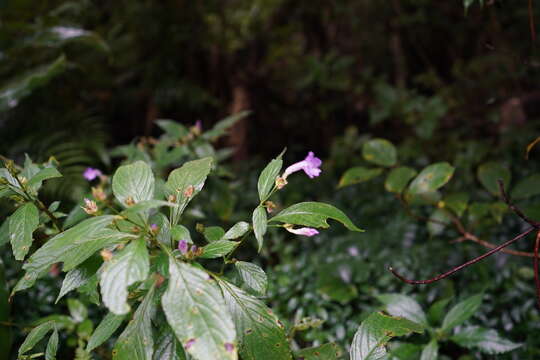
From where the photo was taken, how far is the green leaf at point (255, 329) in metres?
0.79

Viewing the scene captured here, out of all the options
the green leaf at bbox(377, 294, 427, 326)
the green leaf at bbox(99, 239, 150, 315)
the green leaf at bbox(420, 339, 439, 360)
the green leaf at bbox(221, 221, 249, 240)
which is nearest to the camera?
the green leaf at bbox(99, 239, 150, 315)

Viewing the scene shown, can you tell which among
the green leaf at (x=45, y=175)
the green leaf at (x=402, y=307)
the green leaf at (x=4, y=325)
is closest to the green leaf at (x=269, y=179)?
the green leaf at (x=45, y=175)

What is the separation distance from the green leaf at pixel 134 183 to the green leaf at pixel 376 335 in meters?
0.55

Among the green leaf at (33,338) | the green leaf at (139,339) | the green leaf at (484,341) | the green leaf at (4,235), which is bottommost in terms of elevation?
the green leaf at (484,341)

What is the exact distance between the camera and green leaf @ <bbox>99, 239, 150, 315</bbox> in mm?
629

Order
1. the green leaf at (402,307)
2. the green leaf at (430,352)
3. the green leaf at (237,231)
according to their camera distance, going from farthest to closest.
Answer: the green leaf at (402,307)
the green leaf at (430,352)
the green leaf at (237,231)

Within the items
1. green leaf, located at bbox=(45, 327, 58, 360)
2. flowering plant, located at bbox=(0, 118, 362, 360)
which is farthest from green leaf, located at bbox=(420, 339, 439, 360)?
green leaf, located at bbox=(45, 327, 58, 360)

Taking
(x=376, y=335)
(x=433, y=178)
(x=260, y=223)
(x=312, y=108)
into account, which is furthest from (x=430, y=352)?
(x=312, y=108)

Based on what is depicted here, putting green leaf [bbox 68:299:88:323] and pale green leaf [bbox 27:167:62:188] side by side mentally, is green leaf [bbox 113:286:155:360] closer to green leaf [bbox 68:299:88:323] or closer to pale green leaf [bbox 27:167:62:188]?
pale green leaf [bbox 27:167:62:188]

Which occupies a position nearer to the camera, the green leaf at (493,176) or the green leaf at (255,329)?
the green leaf at (255,329)

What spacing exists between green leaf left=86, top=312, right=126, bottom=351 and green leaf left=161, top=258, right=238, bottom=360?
0.85ft

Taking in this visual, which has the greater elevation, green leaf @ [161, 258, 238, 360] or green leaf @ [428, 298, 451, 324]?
green leaf @ [161, 258, 238, 360]

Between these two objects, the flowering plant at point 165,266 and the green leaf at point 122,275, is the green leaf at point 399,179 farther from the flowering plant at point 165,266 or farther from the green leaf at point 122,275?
the green leaf at point 122,275

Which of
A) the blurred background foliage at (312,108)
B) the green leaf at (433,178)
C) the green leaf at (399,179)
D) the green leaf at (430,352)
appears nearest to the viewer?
the green leaf at (430,352)
